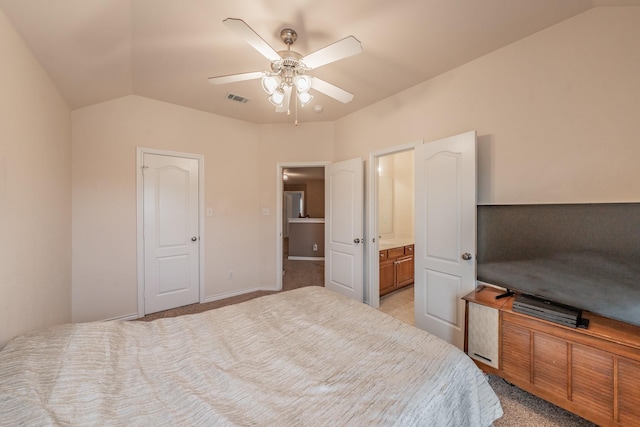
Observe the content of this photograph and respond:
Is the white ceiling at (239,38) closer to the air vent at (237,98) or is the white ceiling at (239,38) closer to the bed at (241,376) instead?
the air vent at (237,98)

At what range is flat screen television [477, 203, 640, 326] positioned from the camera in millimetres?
1423

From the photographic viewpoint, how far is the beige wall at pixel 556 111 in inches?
61.9

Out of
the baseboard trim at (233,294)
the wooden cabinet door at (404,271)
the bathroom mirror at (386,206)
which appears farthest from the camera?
the bathroom mirror at (386,206)

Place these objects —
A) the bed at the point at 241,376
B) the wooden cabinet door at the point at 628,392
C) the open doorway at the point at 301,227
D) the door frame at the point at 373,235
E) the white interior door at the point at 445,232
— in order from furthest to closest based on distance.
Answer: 1. the open doorway at the point at 301,227
2. the door frame at the point at 373,235
3. the white interior door at the point at 445,232
4. the wooden cabinet door at the point at 628,392
5. the bed at the point at 241,376

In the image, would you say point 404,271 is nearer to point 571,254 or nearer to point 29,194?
point 571,254

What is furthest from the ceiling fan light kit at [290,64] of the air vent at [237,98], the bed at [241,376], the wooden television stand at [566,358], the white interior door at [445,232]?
the wooden television stand at [566,358]

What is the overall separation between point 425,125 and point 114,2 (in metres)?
2.61

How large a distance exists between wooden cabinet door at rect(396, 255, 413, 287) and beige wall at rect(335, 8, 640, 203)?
1.93 metres

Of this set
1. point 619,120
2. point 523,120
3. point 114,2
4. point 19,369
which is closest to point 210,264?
point 19,369

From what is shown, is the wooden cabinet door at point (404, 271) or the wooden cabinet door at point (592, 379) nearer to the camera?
the wooden cabinet door at point (592, 379)

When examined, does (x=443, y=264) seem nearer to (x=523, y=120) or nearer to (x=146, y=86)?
(x=523, y=120)

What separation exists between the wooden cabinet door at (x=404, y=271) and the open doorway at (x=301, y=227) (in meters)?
1.30

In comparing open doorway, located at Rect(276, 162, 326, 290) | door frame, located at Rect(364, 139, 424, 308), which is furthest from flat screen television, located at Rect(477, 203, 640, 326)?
open doorway, located at Rect(276, 162, 326, 290)

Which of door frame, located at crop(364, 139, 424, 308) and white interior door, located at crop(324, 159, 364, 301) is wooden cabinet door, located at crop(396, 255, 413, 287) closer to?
door frame, located at crop(364, 139, 424, 308)
